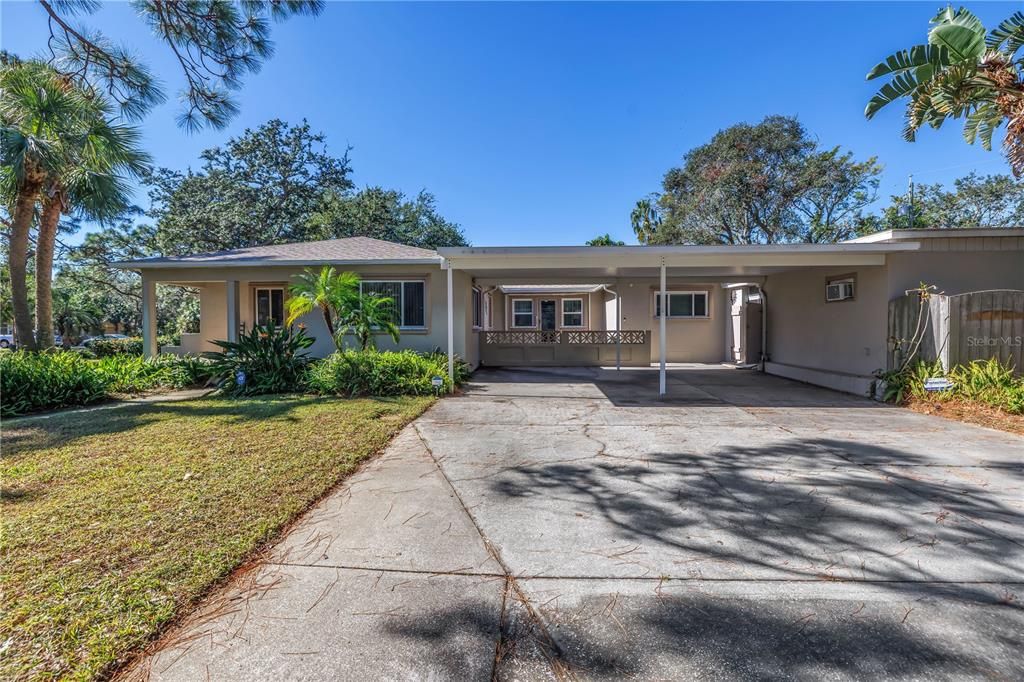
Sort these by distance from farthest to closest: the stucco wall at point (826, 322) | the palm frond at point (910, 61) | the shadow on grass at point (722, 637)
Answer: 1. the stucco wall at point (826, 322)
2. the palm frond at point (910, 61)
3. the shadow on grass at point (722, 637)

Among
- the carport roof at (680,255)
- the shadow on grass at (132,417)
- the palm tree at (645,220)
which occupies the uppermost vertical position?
the palm tree at (645,220)

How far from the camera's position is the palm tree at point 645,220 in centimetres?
2808

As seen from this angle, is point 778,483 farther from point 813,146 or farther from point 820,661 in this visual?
point 813,146

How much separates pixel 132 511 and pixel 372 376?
5.37 m

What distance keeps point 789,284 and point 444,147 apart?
47.0ft

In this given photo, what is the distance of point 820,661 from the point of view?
1861 mm

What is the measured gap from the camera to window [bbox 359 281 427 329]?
1093 cm

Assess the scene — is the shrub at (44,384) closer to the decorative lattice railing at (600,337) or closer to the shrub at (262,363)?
the shrub at (262,363)

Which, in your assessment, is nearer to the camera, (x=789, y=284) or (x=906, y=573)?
(x=906, y=573)

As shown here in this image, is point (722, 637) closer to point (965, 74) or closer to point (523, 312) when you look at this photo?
point (965, 74)

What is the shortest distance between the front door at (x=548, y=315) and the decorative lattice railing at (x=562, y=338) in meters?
2.91

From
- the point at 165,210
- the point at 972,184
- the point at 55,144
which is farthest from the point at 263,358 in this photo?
the point at 972,184

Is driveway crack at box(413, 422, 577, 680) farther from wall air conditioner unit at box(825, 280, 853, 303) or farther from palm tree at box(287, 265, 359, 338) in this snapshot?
wall air conditioner unit at box(825, 280, 853, 303)
